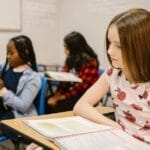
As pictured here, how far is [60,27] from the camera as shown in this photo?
14.8 feet

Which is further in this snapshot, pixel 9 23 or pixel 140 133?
pixel 9 23

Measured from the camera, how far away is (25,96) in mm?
2197

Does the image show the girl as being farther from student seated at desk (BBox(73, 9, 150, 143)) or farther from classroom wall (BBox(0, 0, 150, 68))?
classroom wall (BBox(0, 0, 150, 68))

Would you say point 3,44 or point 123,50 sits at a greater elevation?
point 123,50

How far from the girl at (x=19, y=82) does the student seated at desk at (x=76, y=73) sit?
2.70ft

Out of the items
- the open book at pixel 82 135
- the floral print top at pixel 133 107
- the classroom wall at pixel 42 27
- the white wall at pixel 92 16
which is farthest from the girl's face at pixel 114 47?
the classroom wall at pixel 42 27

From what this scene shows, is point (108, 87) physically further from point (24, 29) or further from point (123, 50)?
point (24, 29)

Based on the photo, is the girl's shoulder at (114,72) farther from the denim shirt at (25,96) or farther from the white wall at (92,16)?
the white wall at (92,16)

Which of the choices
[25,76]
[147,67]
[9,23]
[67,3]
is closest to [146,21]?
[147,67]

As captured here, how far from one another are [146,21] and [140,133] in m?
0.45

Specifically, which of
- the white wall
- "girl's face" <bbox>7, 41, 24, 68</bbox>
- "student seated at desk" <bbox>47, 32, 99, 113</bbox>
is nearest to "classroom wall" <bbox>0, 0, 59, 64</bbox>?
the white wall

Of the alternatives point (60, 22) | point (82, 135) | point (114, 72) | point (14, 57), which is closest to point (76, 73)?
point (14, 57)

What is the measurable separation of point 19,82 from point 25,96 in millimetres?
131

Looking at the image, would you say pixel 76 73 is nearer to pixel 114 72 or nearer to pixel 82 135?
pixel 114 72
